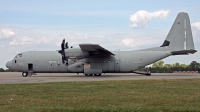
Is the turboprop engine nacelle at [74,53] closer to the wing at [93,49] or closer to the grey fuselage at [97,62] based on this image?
the wing at [93,49]

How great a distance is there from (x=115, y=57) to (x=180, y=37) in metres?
8.64

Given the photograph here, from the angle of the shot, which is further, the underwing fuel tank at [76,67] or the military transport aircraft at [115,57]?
the underwing fuel tank at [76,67]

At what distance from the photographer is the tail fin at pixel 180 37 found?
3434cm

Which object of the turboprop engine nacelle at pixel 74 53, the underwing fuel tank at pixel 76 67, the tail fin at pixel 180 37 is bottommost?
the underwing fuel tank at pixel 76 67

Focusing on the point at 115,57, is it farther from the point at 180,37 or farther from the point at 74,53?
the point at 180,37

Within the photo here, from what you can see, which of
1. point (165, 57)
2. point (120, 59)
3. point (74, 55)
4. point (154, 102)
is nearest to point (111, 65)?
point (120, 59)

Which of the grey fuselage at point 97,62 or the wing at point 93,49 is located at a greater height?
the wing at point 93,49

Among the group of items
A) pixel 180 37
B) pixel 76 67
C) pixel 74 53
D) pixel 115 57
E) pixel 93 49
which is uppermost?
pixel 180 37

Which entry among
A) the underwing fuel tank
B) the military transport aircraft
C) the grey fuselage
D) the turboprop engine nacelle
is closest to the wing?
the military transport aircraft

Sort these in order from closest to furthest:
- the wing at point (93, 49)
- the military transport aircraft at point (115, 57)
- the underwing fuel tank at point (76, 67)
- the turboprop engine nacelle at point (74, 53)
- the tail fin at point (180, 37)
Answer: the wing at point (93, 49), the turboprop engine nacelle at point (74, 53), the military transport aircraft at point (115, 57), the tail fin at point (180, 37), the underwing fuel tank at point (76, 67)

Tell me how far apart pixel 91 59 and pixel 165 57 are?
954 cm

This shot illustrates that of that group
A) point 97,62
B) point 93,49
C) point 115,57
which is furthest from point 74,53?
point 115,57

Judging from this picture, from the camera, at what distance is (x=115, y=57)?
35.1 meters

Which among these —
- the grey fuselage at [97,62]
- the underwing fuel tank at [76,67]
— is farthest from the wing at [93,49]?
the underwing fuel tank at [76,67]
